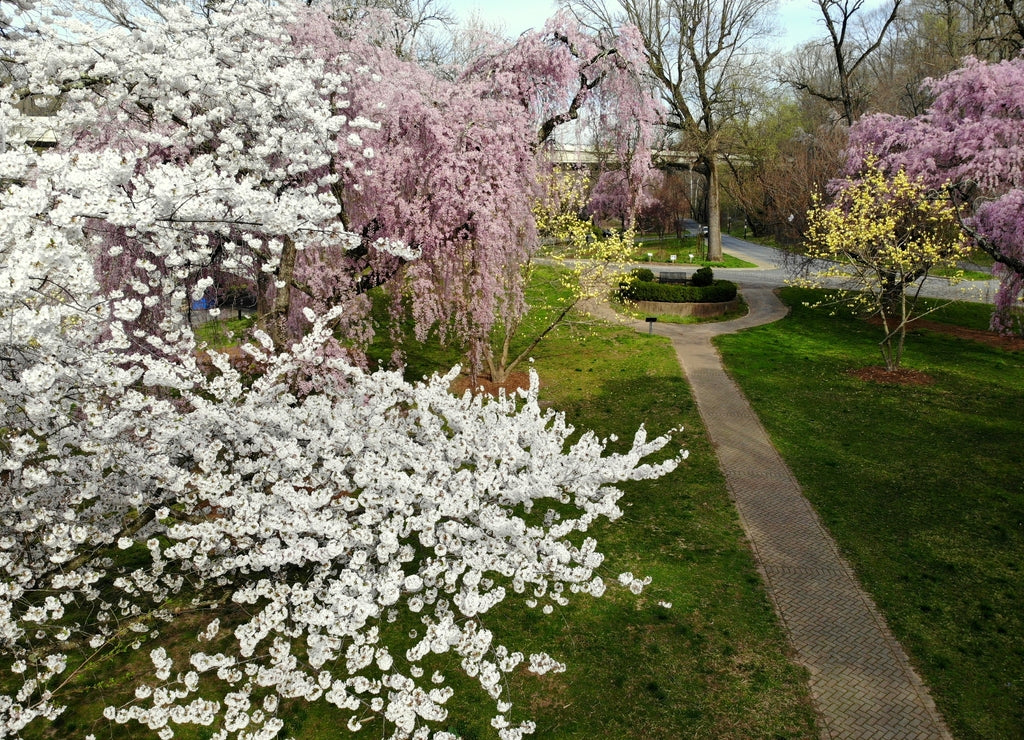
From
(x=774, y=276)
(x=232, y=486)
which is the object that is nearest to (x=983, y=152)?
(x=774, y=276)

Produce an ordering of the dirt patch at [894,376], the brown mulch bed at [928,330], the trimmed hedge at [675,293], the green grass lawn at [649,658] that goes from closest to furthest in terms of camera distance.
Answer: the green grass lawn at [649,658]
the dirt patch at [894,376]
the brown mulch bed at [928,330]
the trimmed hedge at [675,293]

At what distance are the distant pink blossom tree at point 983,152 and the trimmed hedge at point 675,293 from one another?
6830 mm

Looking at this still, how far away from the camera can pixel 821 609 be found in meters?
8.28

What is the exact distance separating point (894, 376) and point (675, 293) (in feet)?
30.8

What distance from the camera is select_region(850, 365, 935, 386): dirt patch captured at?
1677 centimetres

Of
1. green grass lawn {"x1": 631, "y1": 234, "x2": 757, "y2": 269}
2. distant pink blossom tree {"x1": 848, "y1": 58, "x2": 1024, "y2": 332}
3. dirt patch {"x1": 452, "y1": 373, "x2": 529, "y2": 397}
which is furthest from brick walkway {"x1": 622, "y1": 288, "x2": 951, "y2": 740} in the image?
green grass lawn {"x1": 631, "y1": 234, "x2": 757, "y2": 269}

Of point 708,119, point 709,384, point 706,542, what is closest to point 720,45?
point 708,119

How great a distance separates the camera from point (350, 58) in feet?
36.8

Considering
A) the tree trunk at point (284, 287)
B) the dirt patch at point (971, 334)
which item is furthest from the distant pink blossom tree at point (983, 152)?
the tree trunk at point (284, 287)

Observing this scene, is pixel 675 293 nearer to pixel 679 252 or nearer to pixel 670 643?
pixel 670 643

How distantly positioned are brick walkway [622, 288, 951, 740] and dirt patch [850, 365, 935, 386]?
4709 millimetres

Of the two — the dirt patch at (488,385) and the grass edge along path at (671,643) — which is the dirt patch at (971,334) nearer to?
the dirt patch at (488,385)

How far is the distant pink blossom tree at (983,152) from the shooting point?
17781 millimetres

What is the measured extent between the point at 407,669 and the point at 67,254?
507cm
